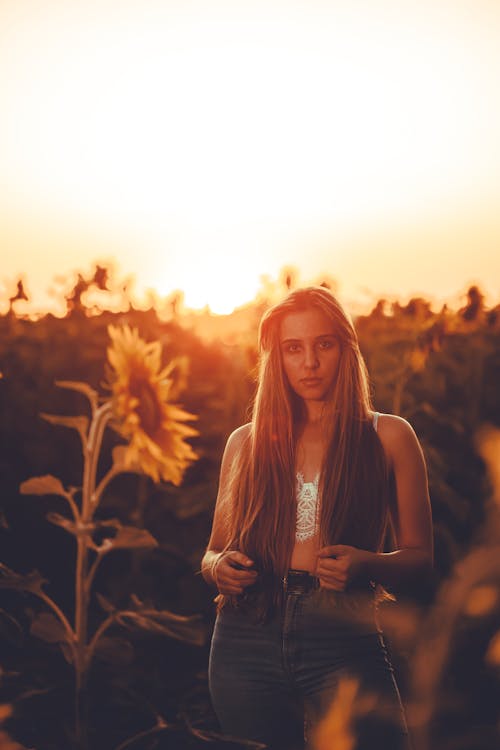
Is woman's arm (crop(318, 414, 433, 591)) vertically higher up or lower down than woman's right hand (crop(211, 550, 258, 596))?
higher up

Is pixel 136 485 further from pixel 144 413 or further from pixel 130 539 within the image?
pixel 130 539

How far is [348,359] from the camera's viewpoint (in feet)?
6.77

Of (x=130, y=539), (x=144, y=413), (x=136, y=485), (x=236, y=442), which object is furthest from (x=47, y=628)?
(x=136, y=485)

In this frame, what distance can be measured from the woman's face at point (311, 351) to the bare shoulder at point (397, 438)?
180 millimetres

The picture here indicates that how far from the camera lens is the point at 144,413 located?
302 cm

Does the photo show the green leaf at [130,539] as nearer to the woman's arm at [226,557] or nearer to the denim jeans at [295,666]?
the woman's arm at [226,557]

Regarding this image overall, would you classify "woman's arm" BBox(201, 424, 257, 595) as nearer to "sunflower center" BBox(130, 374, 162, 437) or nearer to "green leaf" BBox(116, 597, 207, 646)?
"green leaf" BBox(116, 597, 207, 646)

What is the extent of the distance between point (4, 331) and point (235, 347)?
1641 millimetres

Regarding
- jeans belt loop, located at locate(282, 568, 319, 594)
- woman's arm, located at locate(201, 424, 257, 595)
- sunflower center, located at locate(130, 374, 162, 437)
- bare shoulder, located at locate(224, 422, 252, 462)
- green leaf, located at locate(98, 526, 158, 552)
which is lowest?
green leaf, located at locate(98, 526, 158, 552)

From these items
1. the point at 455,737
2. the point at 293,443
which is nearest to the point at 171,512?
the point at 293,443

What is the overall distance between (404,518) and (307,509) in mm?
237

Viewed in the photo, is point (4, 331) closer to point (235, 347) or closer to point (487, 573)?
point (235, 347)

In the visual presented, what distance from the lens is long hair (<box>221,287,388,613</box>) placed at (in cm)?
195

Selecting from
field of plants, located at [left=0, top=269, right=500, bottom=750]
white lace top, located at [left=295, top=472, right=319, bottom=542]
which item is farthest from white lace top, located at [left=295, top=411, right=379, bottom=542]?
field of plants, located at [left=0, top=269, right=500, bottom=750]
